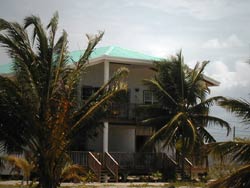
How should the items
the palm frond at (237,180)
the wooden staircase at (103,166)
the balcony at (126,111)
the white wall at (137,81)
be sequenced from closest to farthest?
the palm frond at (237,180), the wooden staircase at (103,166), the balcony at (126,111), the white wall at (137,81)

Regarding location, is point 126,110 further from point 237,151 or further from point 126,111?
point 237,151

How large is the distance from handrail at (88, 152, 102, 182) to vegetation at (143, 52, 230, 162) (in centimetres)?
338

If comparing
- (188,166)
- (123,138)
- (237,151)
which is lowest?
(188,166)

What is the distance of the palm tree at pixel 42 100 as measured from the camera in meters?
17.4

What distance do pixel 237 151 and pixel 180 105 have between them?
15595 mm

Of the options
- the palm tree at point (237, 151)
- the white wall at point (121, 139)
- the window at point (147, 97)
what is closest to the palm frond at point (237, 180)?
the palm tree at point (237, 151)

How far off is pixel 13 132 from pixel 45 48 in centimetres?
318

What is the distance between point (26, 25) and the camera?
58.0 feet

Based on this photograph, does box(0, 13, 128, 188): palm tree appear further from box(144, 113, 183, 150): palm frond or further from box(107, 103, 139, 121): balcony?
box(107, 103, 139, 121): balcony

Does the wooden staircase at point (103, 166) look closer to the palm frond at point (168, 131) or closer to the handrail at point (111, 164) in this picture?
the handrail at point (111, 164)

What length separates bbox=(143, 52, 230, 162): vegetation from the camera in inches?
1120

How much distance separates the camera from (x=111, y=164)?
28.8m

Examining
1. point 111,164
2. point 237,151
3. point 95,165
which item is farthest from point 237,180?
point 111,164

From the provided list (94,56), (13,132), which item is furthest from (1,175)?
(13,132)
